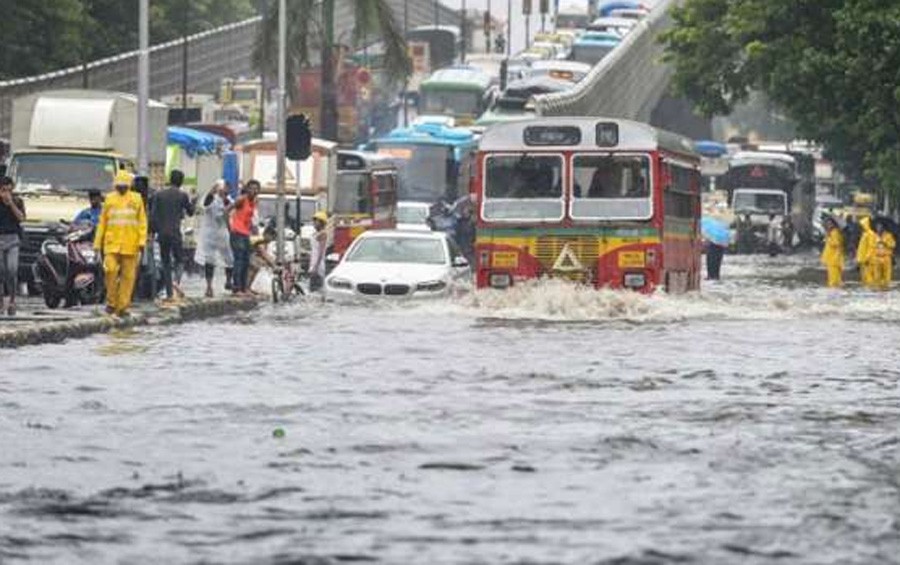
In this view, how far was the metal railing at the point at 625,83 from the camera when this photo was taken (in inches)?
3201

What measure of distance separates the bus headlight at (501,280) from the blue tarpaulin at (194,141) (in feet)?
59.1

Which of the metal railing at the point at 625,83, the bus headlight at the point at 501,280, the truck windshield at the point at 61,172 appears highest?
the metal railing at the point at 625,83

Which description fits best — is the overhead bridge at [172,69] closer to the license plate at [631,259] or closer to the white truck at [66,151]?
the white truck at [66,151]

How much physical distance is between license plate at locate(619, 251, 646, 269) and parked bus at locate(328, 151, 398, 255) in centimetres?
2176

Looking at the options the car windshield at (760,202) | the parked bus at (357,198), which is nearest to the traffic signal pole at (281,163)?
the parked bus at (357,198)

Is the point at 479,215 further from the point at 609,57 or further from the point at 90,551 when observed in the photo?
the point at 609,57

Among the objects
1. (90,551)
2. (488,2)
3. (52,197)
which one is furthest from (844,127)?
(488,2)

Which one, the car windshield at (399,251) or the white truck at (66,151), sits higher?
the white truck at (66,151)

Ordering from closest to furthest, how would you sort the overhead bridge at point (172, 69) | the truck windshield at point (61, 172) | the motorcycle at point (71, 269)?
1. the motorcycle at point (71, 269)
2. the truck windshield at point (61, 172)
3. the overhead bridge at point (172, 69)

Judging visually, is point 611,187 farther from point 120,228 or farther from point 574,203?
point 120,228

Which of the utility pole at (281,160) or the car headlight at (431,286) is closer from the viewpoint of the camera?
the car headlight at (431,286)

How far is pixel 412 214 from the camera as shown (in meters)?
71.6

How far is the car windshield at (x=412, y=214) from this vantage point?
70.9m

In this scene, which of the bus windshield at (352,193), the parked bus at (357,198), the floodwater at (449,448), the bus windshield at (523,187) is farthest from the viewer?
the bus windshield at (352,193)
